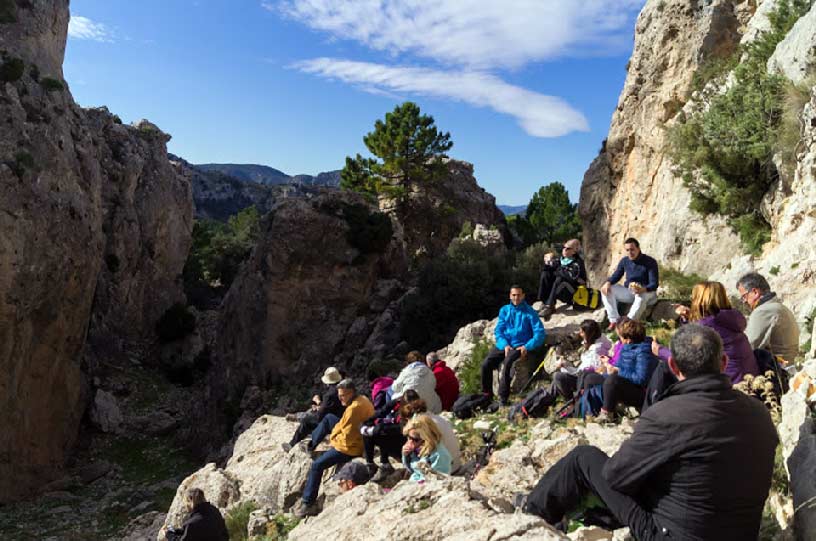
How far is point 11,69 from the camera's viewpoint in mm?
20453

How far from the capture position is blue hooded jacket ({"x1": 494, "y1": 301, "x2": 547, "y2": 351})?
986cm

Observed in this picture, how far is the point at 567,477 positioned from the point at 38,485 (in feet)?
74.4

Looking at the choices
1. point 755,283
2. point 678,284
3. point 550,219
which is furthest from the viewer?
point 550,219

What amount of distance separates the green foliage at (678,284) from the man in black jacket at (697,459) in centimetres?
865

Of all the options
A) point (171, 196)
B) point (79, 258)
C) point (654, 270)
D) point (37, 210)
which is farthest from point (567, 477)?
point (171, 196)

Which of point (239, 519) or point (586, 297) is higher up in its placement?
point (586, 297)

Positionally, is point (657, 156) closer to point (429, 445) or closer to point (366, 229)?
point (366, 229)

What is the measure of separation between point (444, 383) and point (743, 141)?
7.89 metres

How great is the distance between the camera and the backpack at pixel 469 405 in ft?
31.0

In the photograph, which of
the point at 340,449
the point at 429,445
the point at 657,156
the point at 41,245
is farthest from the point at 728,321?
the point at 41,245

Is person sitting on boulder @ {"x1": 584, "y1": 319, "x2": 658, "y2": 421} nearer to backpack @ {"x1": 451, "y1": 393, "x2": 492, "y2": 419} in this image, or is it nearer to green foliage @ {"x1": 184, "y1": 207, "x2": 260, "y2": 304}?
backpack @ {"x1": 451, "y1": 393, "x2": 492, "y2": 419}

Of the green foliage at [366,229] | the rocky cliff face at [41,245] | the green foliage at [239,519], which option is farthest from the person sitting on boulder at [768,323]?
the rocky cliff face at [41,245]

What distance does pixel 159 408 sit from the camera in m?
28.0

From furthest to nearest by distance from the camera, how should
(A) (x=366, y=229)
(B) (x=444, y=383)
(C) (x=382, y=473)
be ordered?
(A) (x=366, y=229) → (B) (x=444, y=383) → (C) (x=382, y=473)
